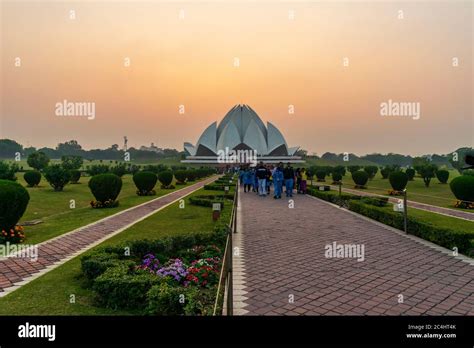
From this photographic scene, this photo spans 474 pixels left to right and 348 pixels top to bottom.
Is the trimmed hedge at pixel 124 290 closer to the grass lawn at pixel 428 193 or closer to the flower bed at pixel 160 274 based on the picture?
the flower bed at pixel 160 274

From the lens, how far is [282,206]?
12.0m

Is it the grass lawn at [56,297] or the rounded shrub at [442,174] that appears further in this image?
the rounded shrub at [442,174]

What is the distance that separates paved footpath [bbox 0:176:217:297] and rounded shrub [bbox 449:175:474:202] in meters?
13.3

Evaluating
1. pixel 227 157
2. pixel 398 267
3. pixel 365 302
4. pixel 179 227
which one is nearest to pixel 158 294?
pixel 365 302

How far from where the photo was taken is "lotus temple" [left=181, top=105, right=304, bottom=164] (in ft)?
216

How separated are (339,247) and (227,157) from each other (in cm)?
5984

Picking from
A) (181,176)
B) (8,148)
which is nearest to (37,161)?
(181,176)

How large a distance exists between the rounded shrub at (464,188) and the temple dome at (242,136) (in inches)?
2053

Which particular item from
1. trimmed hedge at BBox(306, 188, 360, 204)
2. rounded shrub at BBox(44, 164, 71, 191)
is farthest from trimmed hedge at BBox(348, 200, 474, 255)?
rounded shrub at BBox(44, 164, 71, 191)

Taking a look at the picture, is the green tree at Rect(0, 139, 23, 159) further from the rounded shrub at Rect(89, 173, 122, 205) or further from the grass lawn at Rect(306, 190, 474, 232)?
the grass lawn at Rect(306, 190, 474, 232)

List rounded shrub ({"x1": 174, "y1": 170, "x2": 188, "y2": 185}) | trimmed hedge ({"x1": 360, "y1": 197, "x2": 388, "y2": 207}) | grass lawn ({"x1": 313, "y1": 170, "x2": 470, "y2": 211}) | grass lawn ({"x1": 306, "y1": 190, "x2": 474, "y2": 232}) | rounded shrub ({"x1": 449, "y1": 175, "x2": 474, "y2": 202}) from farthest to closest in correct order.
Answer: rounded shrub ({"x1": 174, "y1": 170, "x2": 188, "y2": 185}) < grass lawn ({"x1": 313, "y1": 170, "x2": 470, "y2": 211}) < rounded shrub ({"x1": 449, "y1": 175, "x2": 474, "y2": 202}) < trimmed hedge ({"x1": 360, "y1": 197, "x2": 388, "y2": 207}) < grass lawn ({"x1": 306, "y1": 190, "x2": 474, "y2": 232})

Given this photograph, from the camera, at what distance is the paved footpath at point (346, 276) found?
3510mm

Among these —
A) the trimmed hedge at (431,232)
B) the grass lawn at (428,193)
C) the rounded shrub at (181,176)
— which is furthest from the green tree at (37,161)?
the trimmed hedge at (431,232)
